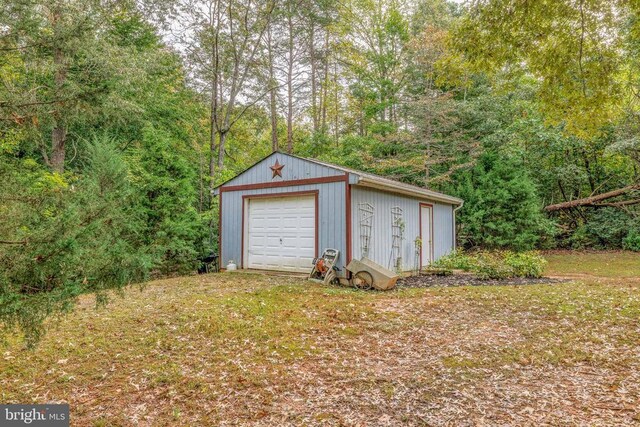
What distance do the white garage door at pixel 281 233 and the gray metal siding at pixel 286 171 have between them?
488 millimetres

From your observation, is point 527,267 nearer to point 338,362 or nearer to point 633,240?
point 338,362

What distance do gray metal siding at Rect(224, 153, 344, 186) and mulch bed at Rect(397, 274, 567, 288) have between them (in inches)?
114

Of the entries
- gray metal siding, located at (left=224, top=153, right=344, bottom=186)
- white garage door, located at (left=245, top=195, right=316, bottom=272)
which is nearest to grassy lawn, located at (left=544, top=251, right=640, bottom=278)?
white garage door, located at (left=245, top=195, right=316, bottom=272)

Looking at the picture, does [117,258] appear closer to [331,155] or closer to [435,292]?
[435,292]

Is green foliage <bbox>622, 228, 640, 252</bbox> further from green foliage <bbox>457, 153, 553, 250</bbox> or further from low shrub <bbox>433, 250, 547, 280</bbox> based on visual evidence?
low shrub <bbox>433, 250, 547, 280</bbox>

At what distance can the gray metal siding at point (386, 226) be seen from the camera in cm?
798

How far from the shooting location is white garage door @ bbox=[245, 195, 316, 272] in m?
8.52

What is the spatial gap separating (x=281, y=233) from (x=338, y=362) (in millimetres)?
5548

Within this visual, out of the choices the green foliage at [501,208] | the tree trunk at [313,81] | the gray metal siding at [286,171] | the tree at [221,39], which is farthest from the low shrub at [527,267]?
the tree trunk at [313,81]

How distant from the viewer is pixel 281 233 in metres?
9.02

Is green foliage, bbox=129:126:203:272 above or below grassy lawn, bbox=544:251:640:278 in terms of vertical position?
above

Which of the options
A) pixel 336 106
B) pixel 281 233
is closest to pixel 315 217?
pixel 281 233

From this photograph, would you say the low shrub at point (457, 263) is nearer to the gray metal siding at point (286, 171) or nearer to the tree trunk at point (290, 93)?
the gray metal siding at point (286, 171)
